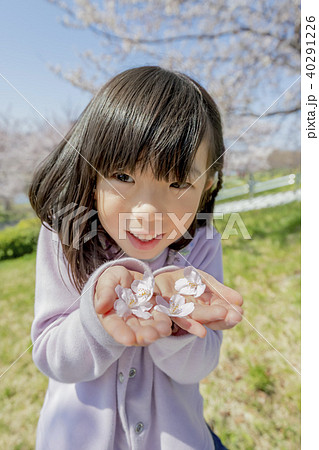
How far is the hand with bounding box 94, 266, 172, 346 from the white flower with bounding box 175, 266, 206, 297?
7cm

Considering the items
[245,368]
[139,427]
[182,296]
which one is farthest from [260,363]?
[182,296]

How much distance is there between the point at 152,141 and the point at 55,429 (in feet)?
1.76

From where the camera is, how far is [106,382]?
0.60m

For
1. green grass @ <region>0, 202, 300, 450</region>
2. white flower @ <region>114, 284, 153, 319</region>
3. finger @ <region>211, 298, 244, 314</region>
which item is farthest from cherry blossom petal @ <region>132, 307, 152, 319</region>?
green grass @ <region>0, 202, 300, 450</region>

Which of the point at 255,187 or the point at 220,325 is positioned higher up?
the point at 220,325

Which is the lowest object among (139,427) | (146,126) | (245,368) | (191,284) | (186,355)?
(245,368)

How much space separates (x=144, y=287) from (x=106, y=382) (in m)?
0.23

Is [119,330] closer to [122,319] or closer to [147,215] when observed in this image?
[122,319]

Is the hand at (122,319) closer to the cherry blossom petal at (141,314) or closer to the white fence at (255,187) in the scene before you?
the cherry blossom petal at (141,314)

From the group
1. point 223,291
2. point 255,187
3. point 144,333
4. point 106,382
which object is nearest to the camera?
point 144,333

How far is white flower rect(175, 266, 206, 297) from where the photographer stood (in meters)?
0.53

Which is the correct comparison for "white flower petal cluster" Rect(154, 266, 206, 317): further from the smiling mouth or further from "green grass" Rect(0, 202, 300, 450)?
"green grass" Rect(0, 202, 300, 450)

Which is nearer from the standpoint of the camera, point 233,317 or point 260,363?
point 233,317
